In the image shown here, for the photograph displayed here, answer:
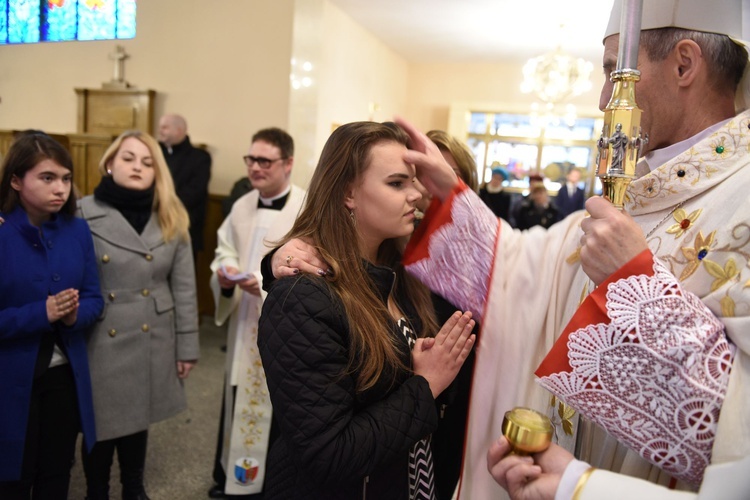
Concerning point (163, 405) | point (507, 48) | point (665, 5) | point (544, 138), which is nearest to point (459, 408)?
point (665, 5)

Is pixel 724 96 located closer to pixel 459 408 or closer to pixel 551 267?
pixel 551 267

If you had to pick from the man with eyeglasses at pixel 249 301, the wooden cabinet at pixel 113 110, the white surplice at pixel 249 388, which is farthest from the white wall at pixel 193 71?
the white surplice at pixel 249 388

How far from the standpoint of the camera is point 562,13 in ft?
20.3

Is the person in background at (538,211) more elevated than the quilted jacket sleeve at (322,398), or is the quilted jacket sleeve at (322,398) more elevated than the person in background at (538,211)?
the person in background at (538,211)

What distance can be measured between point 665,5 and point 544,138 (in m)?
9.87

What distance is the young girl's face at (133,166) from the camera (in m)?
2.41

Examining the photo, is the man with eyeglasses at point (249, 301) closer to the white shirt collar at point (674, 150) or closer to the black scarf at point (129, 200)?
the black scarf at point (129, 200)

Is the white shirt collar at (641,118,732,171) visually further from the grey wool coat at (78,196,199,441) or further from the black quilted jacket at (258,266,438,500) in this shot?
the grey wool coat at (78,196,199,441)

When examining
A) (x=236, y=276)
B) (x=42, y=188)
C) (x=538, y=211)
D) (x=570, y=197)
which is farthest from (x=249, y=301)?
(x=570, y=197)

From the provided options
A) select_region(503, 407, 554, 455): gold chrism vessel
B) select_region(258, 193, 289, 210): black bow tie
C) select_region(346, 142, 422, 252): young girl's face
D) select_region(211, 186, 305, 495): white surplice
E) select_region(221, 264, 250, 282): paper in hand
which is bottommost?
select_region(211, 186, 305, 495): white surplice

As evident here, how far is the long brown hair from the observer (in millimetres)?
1269

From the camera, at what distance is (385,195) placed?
143cm

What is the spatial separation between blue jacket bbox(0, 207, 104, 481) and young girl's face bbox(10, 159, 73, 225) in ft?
0.17


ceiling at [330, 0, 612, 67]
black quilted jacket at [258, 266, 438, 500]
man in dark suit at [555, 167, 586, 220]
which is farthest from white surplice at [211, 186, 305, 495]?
man in dark suit at [555, 167, 586, 220]
